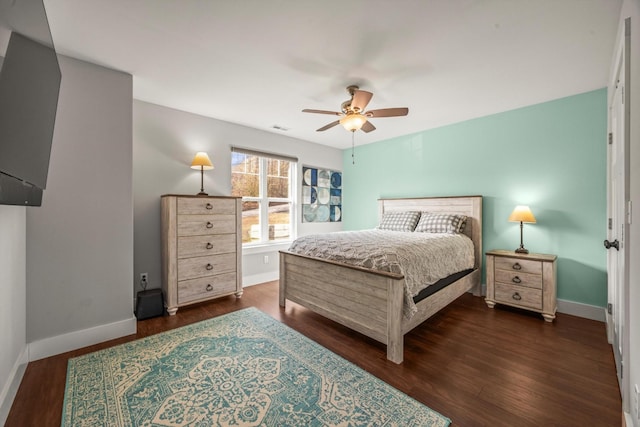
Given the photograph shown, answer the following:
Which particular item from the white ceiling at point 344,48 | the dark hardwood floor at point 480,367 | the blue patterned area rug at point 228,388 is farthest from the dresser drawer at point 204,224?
the white ceiling at point 344,48

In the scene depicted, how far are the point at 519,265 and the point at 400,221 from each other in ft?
4.94

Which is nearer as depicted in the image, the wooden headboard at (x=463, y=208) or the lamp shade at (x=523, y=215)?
the lamp shade at (x=523, y=215)

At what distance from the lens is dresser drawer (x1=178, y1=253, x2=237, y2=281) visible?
2.96 meters

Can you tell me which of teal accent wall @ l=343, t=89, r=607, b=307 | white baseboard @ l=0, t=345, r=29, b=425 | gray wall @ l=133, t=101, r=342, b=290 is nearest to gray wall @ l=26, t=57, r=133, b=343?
white baseboard @ l=0, t=345, r=29, b=425

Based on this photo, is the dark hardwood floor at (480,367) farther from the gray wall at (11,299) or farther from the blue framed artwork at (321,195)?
the blue framed artwork at (321,195)

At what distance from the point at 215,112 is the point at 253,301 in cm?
244

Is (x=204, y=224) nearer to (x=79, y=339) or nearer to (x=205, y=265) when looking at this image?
(x=205, y=265)

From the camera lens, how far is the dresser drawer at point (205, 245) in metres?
2.96

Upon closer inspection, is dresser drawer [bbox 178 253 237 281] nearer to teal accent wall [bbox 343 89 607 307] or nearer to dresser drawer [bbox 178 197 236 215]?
dresser drawer [bbox 178 197 236 215]

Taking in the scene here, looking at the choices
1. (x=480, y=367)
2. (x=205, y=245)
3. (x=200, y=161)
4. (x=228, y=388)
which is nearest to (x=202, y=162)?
(x=200, y=161)

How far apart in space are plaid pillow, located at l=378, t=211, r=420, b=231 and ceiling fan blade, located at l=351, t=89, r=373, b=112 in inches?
76.8

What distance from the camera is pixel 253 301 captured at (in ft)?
10.7

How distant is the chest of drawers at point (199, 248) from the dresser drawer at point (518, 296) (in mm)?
3091

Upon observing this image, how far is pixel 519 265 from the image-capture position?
290 centimetres
